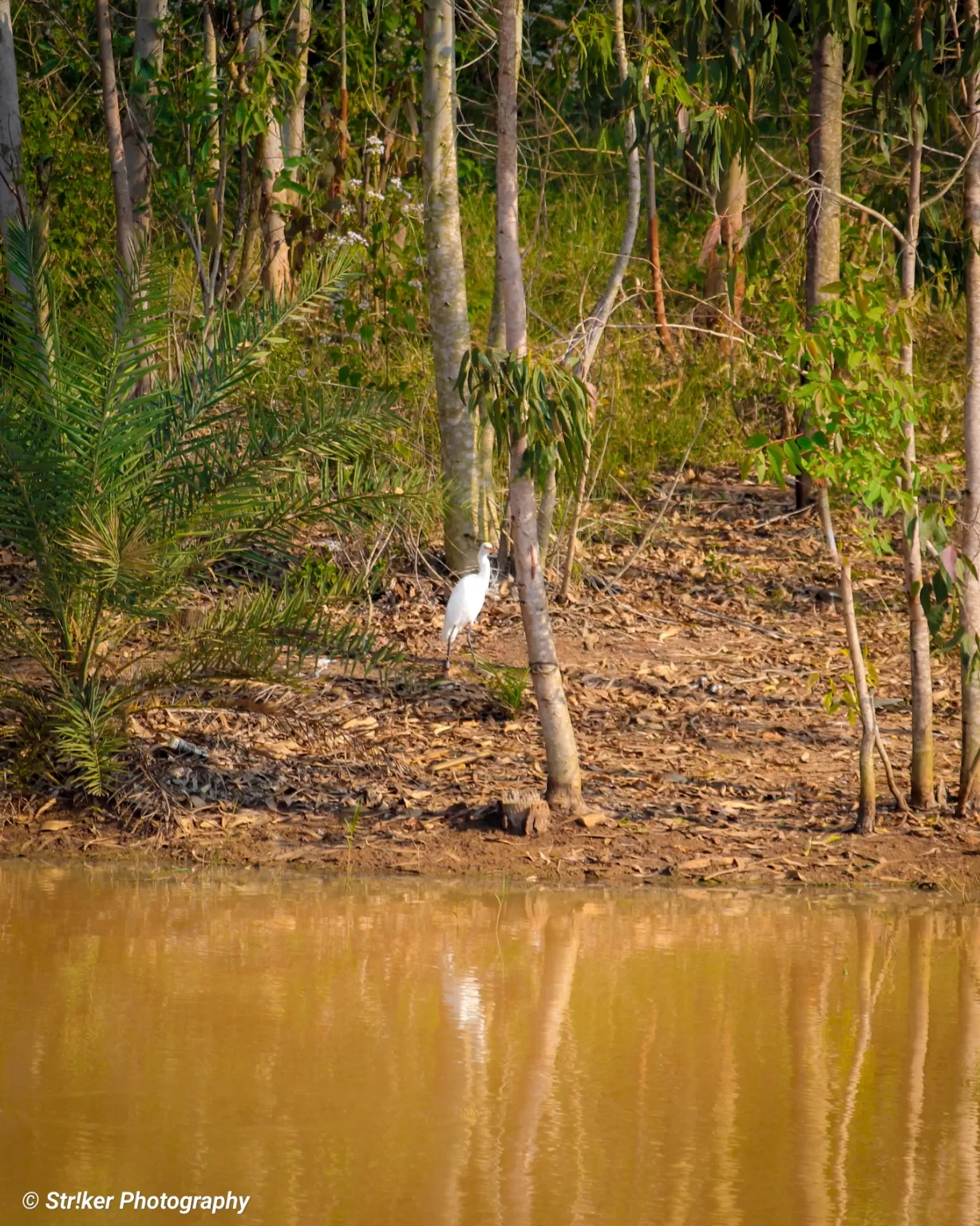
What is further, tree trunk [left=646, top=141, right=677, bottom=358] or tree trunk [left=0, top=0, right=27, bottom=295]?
tree trunk [left=646, top=141, right=677, bottom=358]

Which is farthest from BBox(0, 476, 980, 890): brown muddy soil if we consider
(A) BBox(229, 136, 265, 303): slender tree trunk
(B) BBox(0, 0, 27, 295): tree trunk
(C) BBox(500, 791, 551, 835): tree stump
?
(B) BBox(0, 0, 27, 295): tree trunk

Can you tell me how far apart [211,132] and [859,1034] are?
26.7 feet

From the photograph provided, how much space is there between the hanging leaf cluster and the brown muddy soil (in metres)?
1.57

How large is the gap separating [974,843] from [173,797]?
3.72m

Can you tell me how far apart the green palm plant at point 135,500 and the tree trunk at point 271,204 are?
3986 mm

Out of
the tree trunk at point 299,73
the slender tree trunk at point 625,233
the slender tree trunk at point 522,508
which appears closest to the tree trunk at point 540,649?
the slender tree trunk at point 522,508

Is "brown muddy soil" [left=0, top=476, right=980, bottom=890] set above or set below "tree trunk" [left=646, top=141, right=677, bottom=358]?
below

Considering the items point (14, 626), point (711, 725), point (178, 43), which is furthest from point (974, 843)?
point (178, 43)

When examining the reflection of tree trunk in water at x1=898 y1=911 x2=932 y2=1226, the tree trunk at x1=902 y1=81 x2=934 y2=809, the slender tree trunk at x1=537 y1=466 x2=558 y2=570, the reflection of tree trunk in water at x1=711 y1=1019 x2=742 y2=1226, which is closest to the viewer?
the reflection of tree trunk in water at x1=711 y1=1019 x2=742 y2=1226

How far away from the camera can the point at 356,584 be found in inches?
295

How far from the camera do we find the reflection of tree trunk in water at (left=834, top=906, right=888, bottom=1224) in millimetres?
3894

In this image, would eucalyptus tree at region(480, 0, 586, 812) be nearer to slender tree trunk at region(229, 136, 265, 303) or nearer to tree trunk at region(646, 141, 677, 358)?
slender tree trunk at region(229, 136, 265, 303)

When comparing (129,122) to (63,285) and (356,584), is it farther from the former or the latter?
(356,584)

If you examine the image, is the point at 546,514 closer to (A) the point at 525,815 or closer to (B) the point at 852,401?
(A) the point at 525,815
